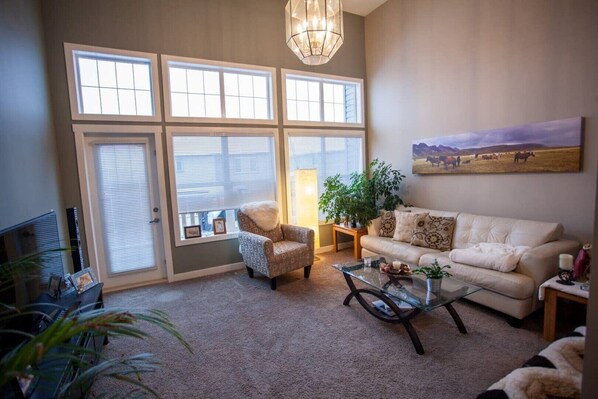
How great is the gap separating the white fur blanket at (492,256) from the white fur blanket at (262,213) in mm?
2228

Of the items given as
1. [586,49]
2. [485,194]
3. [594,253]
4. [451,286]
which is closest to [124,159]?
[451,286]

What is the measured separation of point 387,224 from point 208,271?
2.62m

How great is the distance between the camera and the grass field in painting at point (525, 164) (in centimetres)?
279

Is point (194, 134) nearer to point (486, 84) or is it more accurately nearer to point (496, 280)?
point (486, 84)

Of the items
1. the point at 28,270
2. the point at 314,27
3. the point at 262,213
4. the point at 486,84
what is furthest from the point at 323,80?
the point at 28,270

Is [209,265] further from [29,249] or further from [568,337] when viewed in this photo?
[568,337]

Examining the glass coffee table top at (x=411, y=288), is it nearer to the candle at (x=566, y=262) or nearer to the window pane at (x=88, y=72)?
the candle at (x=566, y=262)

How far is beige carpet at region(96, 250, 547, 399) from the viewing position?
1.92 metres

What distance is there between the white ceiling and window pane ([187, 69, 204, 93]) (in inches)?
101

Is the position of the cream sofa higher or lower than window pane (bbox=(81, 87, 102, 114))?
lower

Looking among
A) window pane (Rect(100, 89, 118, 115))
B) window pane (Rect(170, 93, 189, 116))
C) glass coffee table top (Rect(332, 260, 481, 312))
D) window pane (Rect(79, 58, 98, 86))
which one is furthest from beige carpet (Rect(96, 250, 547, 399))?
window pane (Rect(79, 58, 98, 86))

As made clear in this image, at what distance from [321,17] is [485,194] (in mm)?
2816

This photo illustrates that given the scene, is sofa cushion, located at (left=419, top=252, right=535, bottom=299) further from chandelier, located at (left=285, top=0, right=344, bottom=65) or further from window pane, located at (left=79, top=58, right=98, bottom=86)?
window pane, located at (left=79, top=58, right=98, bottom=86)

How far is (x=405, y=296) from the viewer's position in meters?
2.35
